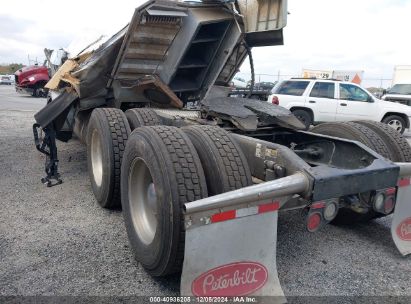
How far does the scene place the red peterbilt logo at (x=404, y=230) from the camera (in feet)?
11.2

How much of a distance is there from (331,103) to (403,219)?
30.7 ft

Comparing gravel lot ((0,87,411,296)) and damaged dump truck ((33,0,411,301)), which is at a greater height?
damaged dump truck ((33,0,411,301))

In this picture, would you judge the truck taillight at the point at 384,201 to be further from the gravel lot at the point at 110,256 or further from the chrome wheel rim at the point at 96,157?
the chrome wheel rim at the point at 96,157

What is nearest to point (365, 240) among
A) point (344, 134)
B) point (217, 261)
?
point (344, 134)

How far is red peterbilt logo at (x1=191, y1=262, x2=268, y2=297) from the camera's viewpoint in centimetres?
241

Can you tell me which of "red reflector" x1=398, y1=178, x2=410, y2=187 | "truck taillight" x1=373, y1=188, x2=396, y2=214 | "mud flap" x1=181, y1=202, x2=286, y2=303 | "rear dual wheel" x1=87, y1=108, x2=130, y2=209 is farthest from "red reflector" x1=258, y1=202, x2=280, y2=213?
"rear dual wheel" x1=87, y1=108, x2=130, y2=209

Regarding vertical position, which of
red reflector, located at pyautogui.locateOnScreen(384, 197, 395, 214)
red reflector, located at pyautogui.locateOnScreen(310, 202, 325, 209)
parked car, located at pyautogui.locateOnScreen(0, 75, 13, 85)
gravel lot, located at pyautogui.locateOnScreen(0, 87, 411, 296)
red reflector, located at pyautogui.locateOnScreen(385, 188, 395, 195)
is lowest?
parked car, located at pyautogui.locateOnScreen(0, 75, 13, 85)

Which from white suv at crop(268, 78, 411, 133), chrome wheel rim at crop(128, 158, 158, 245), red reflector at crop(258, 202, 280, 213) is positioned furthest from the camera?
white suv at crop(268, 78, 411, 133)

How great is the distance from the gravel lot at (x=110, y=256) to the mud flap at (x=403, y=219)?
0.42 ft

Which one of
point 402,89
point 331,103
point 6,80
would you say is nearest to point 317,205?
point 331,103

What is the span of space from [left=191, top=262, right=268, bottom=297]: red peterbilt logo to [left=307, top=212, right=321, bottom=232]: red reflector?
45cm

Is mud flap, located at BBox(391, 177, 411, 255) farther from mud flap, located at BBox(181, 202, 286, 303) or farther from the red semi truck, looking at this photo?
the red semi truck

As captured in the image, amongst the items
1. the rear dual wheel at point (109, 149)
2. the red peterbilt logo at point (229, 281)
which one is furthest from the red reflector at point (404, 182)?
the rear dual wheel at point (109, 149)

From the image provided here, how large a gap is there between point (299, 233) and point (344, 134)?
1.22 m
